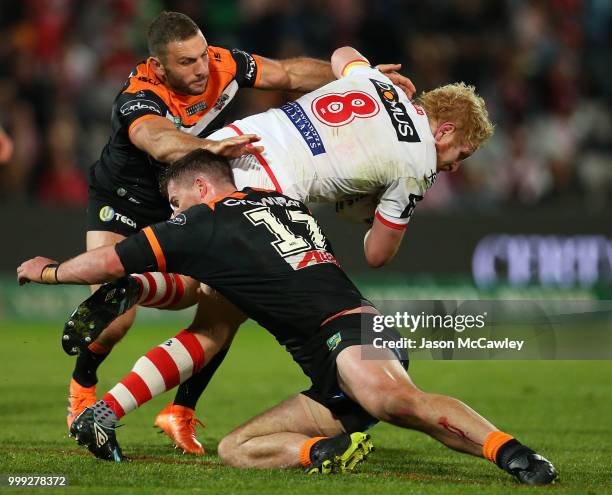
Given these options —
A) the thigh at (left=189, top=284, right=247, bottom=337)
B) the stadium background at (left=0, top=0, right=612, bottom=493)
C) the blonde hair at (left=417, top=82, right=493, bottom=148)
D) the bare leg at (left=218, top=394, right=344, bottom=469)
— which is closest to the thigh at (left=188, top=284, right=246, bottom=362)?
the thigh at (left=189, top=284, right=247, bottom=337)

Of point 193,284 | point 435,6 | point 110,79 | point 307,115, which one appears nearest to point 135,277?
point 193,284

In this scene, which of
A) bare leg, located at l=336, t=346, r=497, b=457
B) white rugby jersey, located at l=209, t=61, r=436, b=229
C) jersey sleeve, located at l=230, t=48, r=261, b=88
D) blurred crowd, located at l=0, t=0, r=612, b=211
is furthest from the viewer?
blurred crowd, located at l=0, t=0, r=612, b=211

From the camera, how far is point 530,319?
626cm

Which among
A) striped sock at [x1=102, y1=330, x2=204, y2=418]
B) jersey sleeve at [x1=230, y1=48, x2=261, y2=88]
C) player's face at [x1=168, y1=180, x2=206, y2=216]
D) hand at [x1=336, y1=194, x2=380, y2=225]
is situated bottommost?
striped sock at [x1=102, y1=330, x2=204, y2=418]

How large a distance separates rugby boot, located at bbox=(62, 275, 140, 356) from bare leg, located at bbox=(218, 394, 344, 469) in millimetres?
871

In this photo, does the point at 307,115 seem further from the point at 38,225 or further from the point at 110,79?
the point at 110,79

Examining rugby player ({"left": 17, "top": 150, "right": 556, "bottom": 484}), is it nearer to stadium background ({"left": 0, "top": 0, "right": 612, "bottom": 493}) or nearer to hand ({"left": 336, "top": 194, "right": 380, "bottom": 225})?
hand ({"left": 336, "top": 194, "right": 380, "bottom": 225})

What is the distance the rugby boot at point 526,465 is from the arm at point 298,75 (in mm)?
3072

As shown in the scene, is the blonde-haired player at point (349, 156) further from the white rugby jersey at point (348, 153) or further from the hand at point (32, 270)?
the hand at point (32, 270)

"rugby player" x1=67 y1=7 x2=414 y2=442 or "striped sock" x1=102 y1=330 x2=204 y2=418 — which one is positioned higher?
"rugby player" x1=67 y1=7 x2=414 y2=442

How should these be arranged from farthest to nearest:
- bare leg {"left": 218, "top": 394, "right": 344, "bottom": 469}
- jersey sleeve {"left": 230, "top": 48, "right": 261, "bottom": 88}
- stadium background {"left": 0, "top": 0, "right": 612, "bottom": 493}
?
stadium background {"left": 0, "top": 0, "right": 612, "bottom": 493}, jersey sleeve {"left": 230, "top": 48, "right": 261, "bottom": 88}, bare leg {"left": 218, "top": 394, "right": 344, "bottom": 469}

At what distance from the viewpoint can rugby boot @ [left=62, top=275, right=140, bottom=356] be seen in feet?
18.7

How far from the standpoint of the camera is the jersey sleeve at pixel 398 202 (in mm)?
6168

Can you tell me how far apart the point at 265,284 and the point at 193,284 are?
111cm
